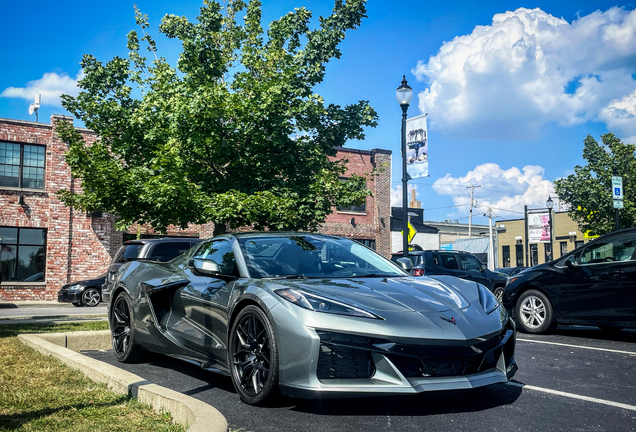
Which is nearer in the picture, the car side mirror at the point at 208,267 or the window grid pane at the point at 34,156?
the car side mirror at the point at 208,267

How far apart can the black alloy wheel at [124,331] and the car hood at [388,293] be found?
7.92 feet

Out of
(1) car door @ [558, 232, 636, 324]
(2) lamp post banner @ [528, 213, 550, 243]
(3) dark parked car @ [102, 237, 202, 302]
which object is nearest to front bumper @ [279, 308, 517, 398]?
(1) car door @ [558, 232, 636, 324]

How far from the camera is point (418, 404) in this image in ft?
13.4

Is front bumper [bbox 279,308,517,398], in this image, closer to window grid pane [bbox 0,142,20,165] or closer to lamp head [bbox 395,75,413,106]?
lamp head [bbox 395,75,413,106]

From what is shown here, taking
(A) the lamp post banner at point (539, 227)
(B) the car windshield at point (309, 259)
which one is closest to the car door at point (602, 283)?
(B) the car windshield at point (309, 259)

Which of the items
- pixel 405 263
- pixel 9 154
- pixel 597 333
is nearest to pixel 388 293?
pixel 405 263

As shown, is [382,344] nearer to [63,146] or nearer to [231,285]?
[231,285]

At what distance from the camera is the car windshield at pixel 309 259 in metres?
4.73

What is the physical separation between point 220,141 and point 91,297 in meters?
9.03

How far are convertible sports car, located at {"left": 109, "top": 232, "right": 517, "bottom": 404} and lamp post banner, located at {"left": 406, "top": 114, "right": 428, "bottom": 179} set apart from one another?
34.1 feet

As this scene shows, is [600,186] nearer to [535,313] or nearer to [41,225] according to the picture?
[535,313]

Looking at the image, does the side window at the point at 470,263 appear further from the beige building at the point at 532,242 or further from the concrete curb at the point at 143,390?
the beige building at the point at 532,242

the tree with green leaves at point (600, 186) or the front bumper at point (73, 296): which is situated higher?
the tree with green leaves at point (600, 186)

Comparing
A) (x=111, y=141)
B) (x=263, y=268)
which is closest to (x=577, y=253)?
(x=263, y=268)
